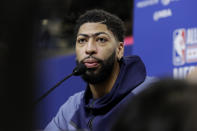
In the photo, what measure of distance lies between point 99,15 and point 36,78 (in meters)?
2.32

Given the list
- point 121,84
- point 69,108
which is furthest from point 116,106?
point 69,108

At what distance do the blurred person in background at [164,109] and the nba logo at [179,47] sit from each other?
6.88 ft

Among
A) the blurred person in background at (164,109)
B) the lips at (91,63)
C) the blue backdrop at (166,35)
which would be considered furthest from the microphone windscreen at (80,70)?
the blurred person in background at (164,109)

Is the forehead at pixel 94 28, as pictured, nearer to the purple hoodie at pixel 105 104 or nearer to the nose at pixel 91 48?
the nose at pixel 91 48

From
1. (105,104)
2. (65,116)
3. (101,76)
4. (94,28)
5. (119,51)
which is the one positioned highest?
(94,28)

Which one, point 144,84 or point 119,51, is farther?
point 119,51

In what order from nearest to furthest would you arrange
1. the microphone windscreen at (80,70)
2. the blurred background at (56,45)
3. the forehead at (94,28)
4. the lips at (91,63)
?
the blurred background at (56,45) < the microphone windscreen at (80,70) < the lips at (91,63) < the forehead at (94,28)

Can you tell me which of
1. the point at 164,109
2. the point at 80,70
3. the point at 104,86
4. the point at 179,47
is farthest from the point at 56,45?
the point at 164,109

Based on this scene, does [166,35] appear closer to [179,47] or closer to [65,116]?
[179,47]

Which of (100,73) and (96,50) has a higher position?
(96,50)

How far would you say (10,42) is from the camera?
1.54 ft

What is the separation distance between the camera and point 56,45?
201cm

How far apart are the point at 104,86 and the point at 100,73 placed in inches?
3.6

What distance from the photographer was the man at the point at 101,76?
2564 millimetres
